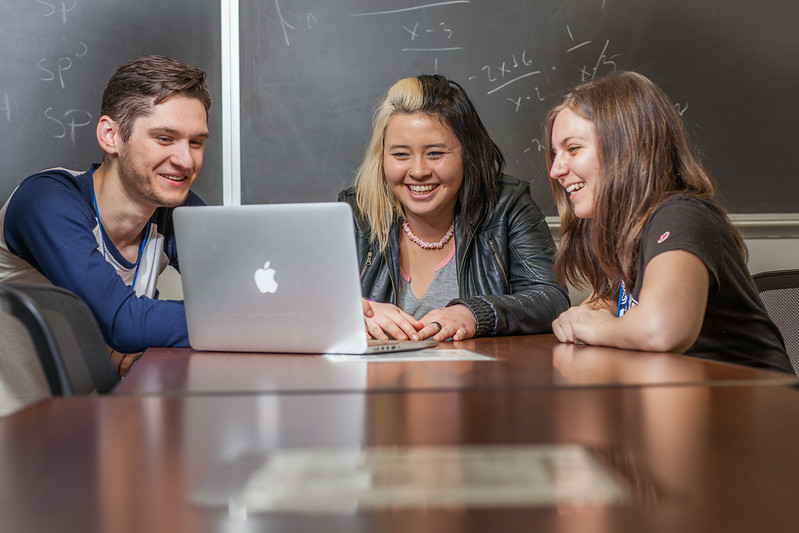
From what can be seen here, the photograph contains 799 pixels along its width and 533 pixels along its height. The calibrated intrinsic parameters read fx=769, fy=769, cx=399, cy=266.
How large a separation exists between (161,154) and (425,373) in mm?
1168

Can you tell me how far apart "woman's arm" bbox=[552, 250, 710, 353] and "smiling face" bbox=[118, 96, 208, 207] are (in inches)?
44.3

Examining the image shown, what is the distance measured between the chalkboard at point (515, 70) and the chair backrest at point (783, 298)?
2.19 ft

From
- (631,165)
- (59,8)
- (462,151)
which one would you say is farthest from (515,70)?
(59,8)

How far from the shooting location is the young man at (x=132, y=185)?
1.73 m

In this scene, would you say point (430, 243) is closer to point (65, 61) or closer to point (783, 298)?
point (783, 298)

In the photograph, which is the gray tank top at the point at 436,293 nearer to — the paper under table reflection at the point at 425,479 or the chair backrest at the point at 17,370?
the chair backrest at the point at 17,370

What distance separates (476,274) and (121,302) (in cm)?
97

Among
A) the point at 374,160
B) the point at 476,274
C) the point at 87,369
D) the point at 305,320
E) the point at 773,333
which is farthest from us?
the point at 374,160

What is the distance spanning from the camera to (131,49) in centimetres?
256

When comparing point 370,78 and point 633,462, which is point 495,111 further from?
point 633,462

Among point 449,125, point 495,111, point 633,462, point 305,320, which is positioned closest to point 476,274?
point 449,125

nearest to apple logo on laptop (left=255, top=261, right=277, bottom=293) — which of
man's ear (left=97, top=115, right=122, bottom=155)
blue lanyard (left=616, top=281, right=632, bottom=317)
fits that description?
blue lanyard (left=616, top=281, right=632, bottom=317)

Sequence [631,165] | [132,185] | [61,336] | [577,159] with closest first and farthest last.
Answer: [61,336], [631,165], [577,159], [132,185]

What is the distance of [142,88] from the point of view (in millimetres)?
1900
